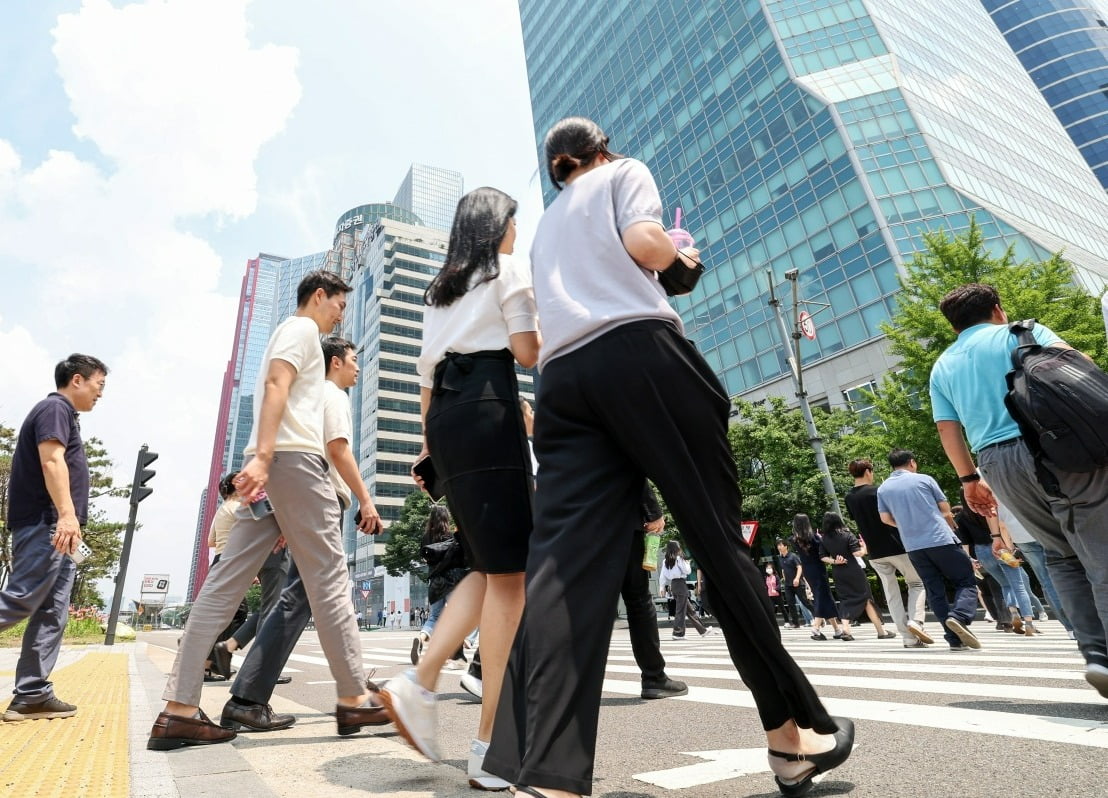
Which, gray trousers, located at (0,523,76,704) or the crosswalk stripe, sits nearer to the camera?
the crosswalk stripe

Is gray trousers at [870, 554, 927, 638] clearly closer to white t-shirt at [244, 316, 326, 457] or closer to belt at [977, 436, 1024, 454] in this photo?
belt at [977, 436, 1024, 454]

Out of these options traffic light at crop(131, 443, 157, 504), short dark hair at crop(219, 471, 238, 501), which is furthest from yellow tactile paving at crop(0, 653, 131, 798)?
traffic light at crop(131, 443, 157, 504)

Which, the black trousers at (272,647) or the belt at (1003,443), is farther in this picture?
the black trousers at (272,647)

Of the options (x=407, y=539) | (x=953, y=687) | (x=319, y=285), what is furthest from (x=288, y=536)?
(x=407, y=539)

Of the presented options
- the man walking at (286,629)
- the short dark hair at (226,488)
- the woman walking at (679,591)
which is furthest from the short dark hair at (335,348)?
the woman walking at (679,591)

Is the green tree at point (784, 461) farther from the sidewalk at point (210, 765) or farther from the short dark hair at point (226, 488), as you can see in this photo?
the sidewalk at point (210, 765)

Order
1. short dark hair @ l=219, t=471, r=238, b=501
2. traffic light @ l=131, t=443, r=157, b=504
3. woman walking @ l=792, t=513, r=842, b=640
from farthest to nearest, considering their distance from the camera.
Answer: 1. traffic light @ l=131, t=443, r=157, b=504
2. woman walking @ l=792, t=513, r=842, b=640
3. short dark hair @ l=219, t=471, r=238, b=501

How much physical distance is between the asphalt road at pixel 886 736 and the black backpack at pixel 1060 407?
0.94 metres

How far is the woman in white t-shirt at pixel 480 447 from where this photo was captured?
2037mm

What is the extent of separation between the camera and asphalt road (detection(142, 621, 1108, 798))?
1.74 meters

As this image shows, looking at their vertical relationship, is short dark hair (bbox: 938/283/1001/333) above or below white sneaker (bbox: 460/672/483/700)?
above

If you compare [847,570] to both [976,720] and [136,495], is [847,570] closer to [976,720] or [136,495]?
[976,720]

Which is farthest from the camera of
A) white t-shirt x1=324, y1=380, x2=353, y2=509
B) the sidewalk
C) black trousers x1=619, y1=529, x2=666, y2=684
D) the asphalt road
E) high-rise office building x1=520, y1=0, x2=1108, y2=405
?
high-rise office building x1=520, y1=0, x2=1108, y2=405

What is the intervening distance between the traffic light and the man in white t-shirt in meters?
13.5
